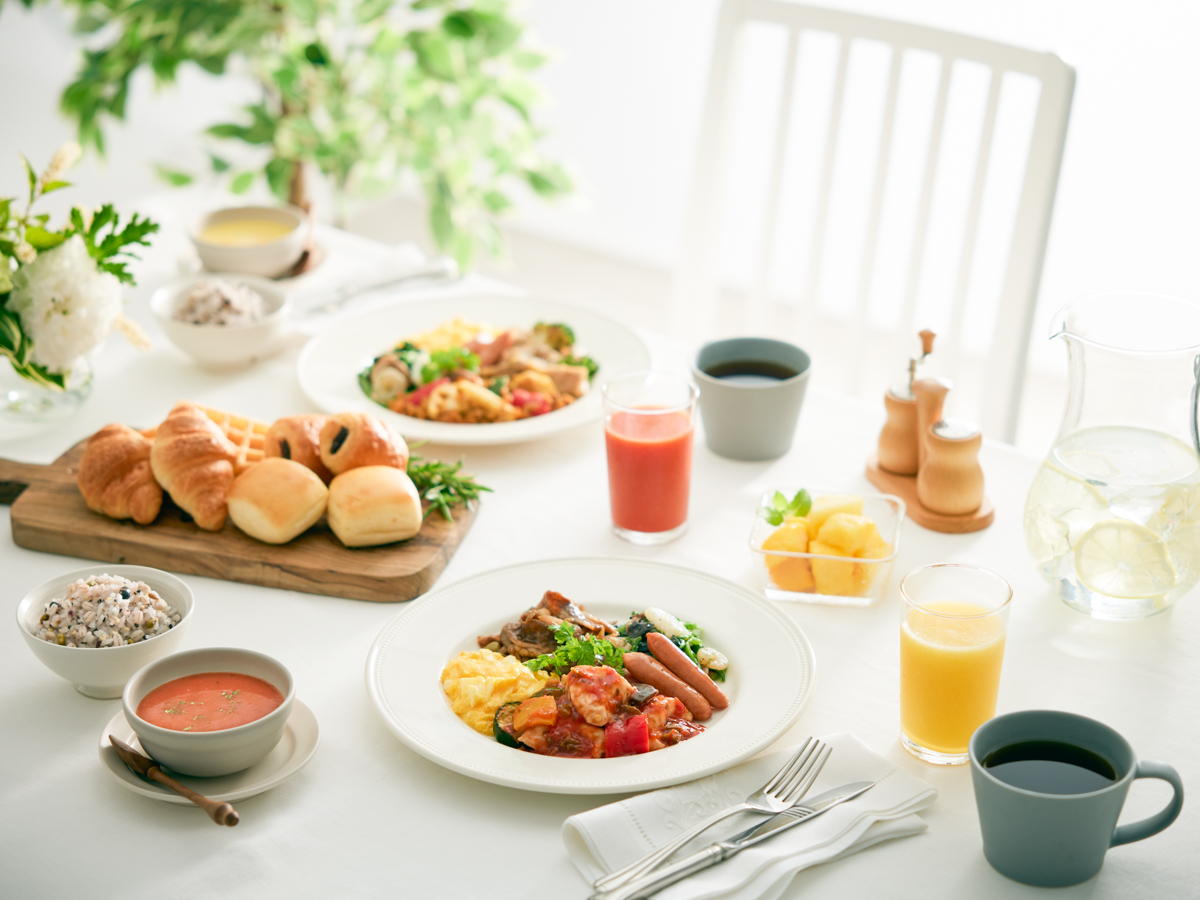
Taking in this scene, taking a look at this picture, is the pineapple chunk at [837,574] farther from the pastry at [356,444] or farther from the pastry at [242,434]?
the pastry at [242,434]

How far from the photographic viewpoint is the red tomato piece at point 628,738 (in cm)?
124

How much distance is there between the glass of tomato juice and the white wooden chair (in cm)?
60

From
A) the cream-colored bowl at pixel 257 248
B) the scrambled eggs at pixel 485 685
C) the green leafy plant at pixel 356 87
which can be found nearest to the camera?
the scrambled eggs at pixel 485 685

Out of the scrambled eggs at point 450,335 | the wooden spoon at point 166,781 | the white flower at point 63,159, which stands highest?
the white flower at point 63,159

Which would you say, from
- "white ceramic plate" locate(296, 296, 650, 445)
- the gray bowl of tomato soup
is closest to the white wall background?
"white ceramic plate" locate(296, 296, 650, 445)

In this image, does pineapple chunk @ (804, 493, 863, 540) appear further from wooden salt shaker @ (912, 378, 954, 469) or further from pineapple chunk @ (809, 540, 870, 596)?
wooden salt shaker @ (912, 378, 954, 469)

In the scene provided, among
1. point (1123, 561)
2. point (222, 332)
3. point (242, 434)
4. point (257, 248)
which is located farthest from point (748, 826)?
point (257, 248)

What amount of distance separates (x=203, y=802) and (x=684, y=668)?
57cm

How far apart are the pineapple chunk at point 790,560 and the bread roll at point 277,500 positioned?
0.68 metres

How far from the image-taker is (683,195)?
5195mm

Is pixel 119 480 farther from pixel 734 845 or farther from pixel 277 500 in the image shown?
pixel 734 845

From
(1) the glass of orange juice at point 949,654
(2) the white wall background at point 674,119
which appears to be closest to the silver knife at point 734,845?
(1) the glass of orange juice at point 949,654

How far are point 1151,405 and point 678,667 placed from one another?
2.32ft

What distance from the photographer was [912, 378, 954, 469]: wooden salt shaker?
5.49ft
